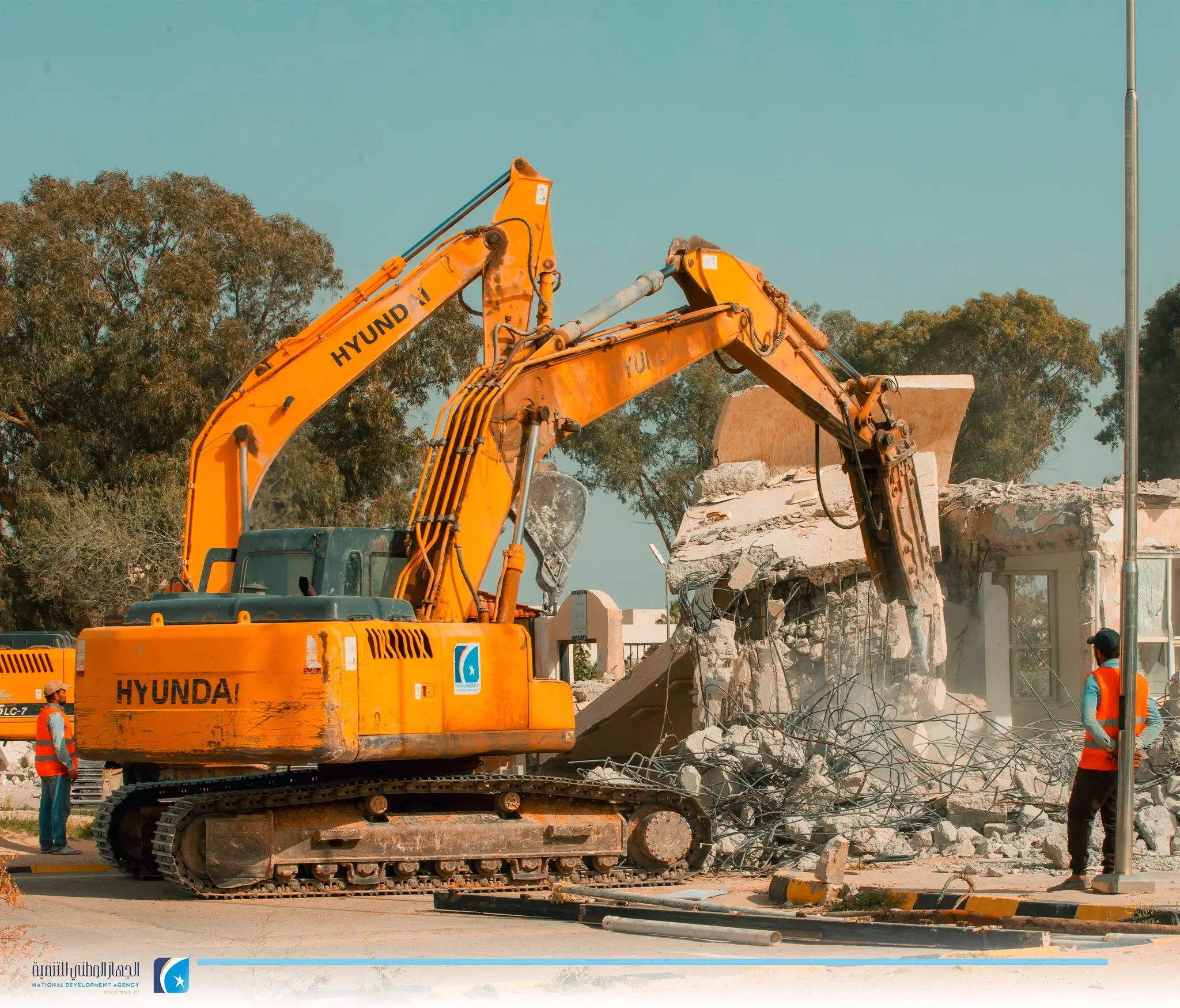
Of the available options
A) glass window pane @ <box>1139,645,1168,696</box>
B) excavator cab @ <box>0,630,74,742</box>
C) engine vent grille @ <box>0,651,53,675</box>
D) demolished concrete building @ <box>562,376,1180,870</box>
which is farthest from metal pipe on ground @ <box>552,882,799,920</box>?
engine vent grille @ <box>0,651,53,675</box>

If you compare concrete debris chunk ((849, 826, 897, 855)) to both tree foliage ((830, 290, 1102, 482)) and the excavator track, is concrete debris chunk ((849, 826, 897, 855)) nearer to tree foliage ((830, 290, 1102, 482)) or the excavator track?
Result: the excavator track

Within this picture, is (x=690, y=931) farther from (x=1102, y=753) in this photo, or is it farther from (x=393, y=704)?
(x=1102, y=753)

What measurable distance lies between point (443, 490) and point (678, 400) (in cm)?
3252

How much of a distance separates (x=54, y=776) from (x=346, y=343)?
14.5 ft

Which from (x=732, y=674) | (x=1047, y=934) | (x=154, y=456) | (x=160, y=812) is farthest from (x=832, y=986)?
(x=154, y=456)

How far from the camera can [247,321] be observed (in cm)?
3117

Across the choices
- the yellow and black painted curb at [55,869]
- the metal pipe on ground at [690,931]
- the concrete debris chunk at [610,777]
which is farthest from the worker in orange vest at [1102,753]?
the yellow and black painted curb at [55,869]

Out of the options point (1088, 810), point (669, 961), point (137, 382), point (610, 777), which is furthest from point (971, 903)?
point (137, 382)

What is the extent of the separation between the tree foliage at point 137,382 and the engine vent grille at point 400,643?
19776 mm

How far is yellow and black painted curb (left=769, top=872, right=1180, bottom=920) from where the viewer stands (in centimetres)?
723

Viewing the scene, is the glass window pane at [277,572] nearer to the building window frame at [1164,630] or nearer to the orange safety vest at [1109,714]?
the orange safety vest at [1109,714]

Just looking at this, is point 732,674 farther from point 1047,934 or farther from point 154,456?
point 154,456

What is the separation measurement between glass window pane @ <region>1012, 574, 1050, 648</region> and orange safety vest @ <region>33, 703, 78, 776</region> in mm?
10766

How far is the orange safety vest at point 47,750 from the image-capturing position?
471 inches
